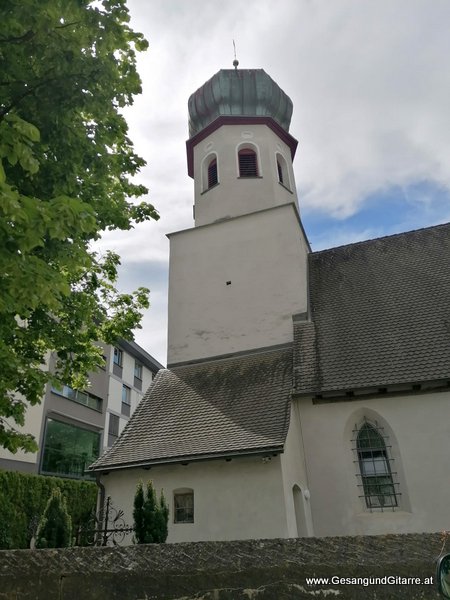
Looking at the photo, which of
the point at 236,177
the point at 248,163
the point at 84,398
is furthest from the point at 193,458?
the point at 84,398

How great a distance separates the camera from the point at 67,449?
22.9 m

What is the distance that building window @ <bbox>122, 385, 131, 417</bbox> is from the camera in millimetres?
30089

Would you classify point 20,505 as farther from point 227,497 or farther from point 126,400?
point 126,400

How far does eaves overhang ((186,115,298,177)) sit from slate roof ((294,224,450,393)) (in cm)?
506

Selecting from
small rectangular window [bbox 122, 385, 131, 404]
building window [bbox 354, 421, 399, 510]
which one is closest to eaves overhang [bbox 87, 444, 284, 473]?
building window [bbox 354, 421, 399, 510]

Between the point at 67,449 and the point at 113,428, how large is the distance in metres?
5.35

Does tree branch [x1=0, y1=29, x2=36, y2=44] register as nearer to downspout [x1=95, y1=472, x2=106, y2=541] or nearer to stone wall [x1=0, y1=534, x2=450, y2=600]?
stone wall [x1=0, y1=534, x2=450, y2=600]

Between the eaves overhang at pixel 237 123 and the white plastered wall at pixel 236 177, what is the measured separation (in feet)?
0.47

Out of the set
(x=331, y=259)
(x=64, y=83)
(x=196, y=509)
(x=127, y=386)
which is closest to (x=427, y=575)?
(x=64, y=83)

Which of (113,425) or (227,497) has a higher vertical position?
(113,425)

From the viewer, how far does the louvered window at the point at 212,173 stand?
16094mm

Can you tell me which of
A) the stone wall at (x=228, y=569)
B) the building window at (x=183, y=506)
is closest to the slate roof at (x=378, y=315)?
the building window at (x=183, y=506)

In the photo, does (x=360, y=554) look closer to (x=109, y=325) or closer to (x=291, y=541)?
(x=291, y=541)

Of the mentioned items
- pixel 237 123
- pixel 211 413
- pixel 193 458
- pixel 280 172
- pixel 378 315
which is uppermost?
pixel 237 123
